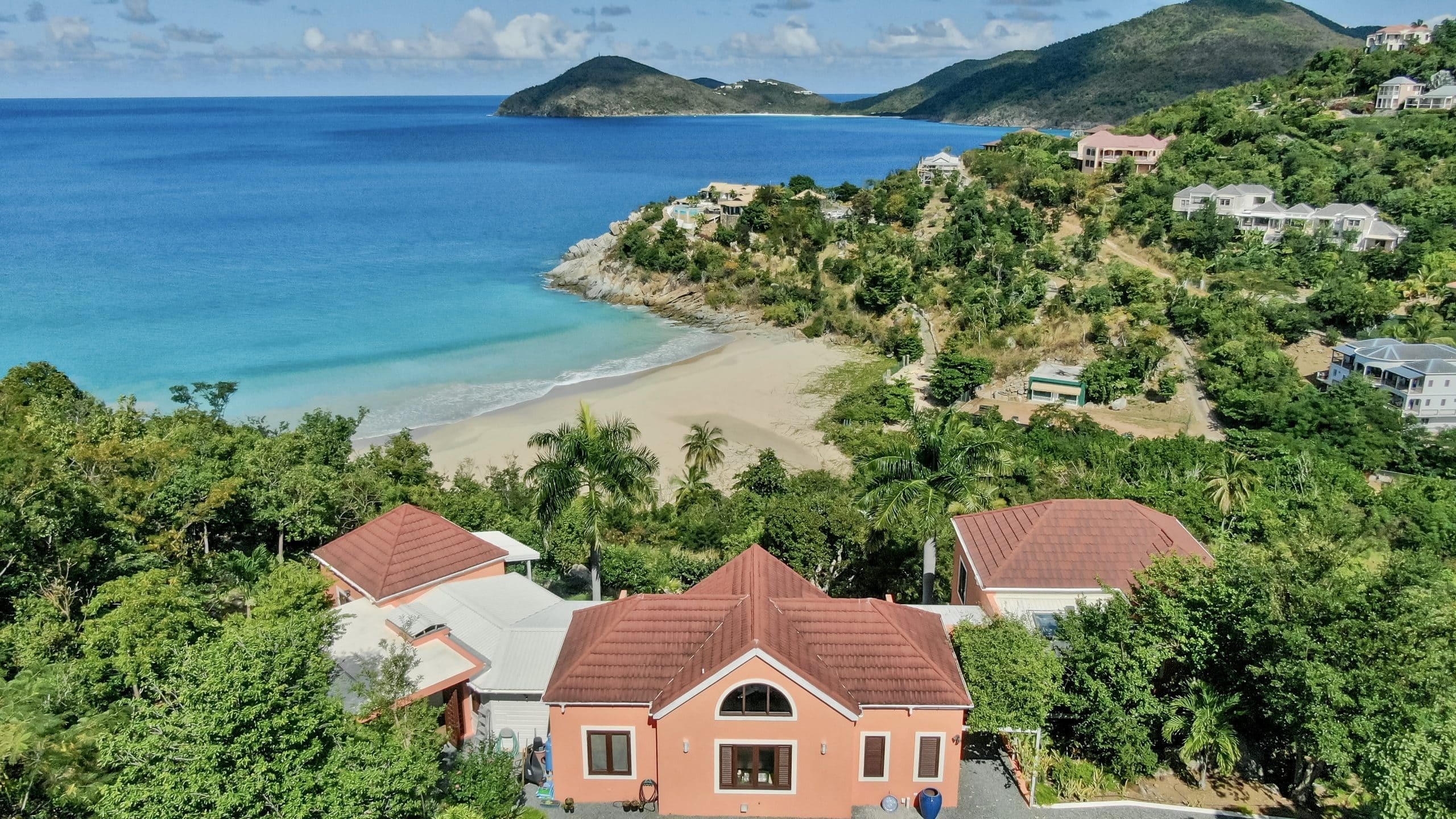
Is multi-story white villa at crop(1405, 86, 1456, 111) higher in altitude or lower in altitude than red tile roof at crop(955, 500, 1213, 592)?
higher

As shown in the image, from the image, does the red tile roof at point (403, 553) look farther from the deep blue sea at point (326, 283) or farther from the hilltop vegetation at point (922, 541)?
the deep blue sea at point (326, 283)

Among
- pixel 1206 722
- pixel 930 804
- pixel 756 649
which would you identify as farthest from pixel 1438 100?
pixel 756 649

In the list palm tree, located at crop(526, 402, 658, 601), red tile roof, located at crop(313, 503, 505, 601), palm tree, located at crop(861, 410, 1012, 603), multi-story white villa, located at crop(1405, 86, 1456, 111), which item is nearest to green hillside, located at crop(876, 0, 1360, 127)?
multi-story white villa, located at crop(1405, 86, 1456, 111)

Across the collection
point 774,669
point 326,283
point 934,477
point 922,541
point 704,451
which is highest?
point 934,477

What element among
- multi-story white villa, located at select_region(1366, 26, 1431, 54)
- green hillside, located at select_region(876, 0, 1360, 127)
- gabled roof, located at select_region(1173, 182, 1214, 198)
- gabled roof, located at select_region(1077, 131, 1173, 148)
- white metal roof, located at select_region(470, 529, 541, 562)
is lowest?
white metal roof, located at select_region(470, 529, 541, 562)

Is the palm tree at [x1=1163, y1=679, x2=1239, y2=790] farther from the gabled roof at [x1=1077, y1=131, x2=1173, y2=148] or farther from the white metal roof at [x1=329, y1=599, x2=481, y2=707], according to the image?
the gabled roof at [x1=1077, y1=131, x2=1173, y2=148]

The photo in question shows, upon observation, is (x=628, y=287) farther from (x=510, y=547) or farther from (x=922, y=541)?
(x=922, y=541)

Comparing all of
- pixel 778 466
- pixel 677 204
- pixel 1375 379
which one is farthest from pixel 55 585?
pixel 677 204
